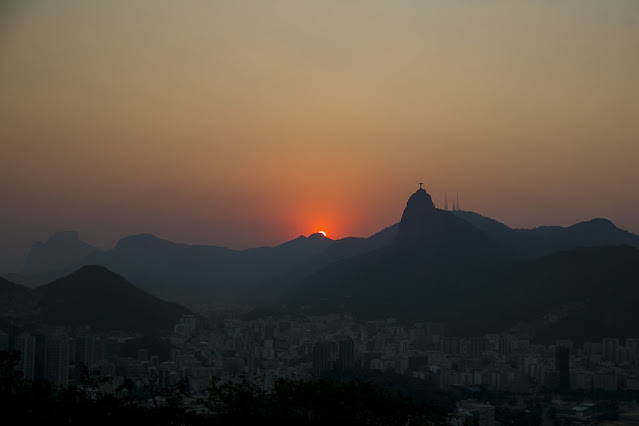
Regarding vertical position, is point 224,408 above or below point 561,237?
below

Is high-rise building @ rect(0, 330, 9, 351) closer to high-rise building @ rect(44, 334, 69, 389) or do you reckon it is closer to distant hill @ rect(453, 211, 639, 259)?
high-rise building @ rect(44, 334, 69, 389)

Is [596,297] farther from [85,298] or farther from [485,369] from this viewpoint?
[85,298]

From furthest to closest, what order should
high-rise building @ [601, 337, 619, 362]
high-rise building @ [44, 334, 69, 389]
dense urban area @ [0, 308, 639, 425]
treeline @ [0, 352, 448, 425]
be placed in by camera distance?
high-rise building @ [601, 337, 619, 362] < dense urban area @ [0, 308, 639, 425] < high-rise building @ [44, 334, 69, 389] < treeline @ [0, 352, 448, 425]

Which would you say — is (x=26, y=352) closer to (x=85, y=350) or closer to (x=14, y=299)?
(x=85, y=350)

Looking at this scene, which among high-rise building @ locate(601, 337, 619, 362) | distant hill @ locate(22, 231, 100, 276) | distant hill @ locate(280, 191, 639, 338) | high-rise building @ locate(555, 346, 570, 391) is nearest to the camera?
high-rise building @ locate(555, 346, 570, 391)

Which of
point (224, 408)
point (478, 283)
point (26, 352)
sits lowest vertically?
point (26, 352)

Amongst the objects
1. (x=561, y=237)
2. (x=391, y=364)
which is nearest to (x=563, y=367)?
(x=391, y=364)

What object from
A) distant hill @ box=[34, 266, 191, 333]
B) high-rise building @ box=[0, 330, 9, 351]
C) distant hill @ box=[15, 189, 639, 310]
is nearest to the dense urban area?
high-rise building @ box=[0, 330, 9, 351]
